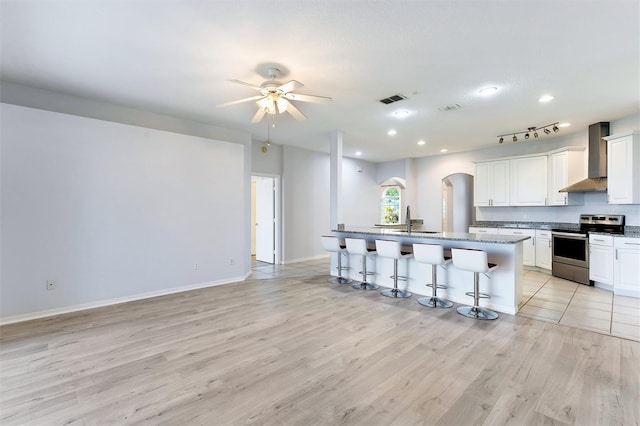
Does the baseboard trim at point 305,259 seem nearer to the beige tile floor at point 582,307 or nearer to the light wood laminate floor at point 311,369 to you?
the light wood laminate floor at point 311,369

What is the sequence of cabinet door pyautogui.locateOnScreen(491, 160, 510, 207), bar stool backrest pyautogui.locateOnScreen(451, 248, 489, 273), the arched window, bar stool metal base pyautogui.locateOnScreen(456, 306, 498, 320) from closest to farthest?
bar stool backrest pyautogui.locateOnScreen(451, 248, 489, 273) < bar stool metal base pyautogui.locateOnScreen(456, 306, 498, 320) < cabinet door pyautogui.locateOnScreen(491, 160, 510, 207) < the arched window

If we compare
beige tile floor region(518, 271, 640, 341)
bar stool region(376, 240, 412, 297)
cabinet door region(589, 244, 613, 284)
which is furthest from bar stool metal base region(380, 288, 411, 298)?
cabinet door region(589, 244, 613, 284)

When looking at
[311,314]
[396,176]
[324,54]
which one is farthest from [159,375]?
[396,176]

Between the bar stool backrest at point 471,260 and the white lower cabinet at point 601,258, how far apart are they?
113 inches

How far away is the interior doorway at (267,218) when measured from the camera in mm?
7223

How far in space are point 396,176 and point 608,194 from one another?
4.96 metres

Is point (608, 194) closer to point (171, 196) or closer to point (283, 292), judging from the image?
point (283, 292)

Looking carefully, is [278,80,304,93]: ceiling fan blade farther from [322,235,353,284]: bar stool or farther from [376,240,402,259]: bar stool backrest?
[322,235,353,284]: bar stool

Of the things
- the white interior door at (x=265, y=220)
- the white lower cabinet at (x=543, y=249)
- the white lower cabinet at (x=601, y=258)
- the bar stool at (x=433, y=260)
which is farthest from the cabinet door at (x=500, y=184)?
the white interior door at (x=265, y=220)

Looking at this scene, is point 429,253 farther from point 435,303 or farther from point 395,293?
point 395,293

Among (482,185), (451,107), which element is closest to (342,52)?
(451,107)

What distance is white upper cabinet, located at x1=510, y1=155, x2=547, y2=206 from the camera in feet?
20.6

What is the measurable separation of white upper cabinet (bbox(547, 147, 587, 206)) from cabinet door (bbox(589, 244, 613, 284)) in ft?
4.28

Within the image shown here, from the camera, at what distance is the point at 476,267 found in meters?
3.59
